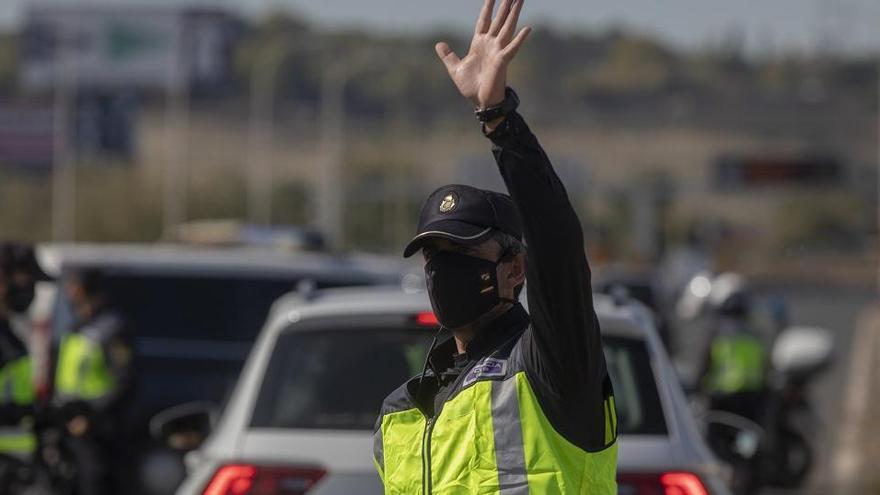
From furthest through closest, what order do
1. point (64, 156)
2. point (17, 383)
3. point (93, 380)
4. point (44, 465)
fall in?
point (64, 156) → point (93, 380) → point (44, 465) → point (17, 383)

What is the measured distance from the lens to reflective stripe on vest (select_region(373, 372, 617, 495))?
4.07 metres

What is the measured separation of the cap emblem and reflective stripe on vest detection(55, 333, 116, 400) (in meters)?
7.32

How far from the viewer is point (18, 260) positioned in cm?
980

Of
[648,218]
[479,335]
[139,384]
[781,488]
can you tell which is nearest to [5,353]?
[139,384]

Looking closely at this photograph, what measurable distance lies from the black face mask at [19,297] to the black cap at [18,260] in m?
0.08

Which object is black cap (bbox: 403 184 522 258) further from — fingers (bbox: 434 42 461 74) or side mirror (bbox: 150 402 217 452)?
side mirror (bbox: 150 402 217 452)

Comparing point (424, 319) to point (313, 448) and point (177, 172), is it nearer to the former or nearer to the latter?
point (313, 448)

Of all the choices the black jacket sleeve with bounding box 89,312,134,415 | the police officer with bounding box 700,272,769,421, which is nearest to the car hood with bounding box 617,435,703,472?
the black jacket sleeve with bounding box 89,312,134,415

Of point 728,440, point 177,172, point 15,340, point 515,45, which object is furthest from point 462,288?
point 177,172

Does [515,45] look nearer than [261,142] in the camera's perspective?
Yes

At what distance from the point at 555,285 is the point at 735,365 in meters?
11.3

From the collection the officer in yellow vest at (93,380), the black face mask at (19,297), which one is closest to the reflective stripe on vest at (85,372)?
the officer in yellow vest at (93,380)

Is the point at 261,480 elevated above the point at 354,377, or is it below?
below

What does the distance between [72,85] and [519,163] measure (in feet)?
305
